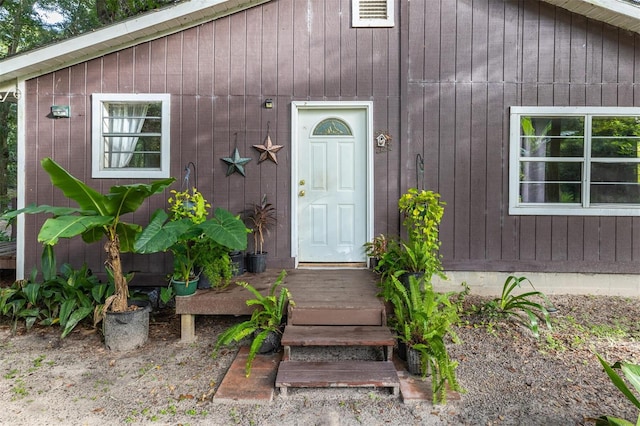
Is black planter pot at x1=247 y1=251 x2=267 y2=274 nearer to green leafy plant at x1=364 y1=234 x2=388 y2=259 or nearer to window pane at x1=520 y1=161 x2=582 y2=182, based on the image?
green leafy plant at x1=364 y1=234 x2=388 y2=259

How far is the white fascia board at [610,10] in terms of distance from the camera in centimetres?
418

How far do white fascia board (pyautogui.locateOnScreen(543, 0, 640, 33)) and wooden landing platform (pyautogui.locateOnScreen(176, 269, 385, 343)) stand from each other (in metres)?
4.15

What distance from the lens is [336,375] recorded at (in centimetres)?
260

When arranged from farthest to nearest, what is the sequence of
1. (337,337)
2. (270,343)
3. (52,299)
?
1. (52,299)
2. (270,343)
3. (337,337)

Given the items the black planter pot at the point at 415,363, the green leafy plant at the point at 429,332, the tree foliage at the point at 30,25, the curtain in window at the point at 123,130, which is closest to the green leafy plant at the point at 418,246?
the green leafy plant at the point at 429,332

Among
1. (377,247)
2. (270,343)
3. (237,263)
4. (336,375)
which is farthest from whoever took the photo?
(377,247)

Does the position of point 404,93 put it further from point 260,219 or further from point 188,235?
point 188,235

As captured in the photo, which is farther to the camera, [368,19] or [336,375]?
[368,19]

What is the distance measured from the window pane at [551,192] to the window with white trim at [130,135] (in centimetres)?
466

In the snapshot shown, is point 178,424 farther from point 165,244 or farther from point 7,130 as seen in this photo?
point 7,130

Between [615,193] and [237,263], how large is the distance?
16.0 ft

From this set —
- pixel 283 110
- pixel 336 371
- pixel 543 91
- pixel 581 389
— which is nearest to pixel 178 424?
pixel 336 371

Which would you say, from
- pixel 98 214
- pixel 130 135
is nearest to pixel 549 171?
pixel 98 214

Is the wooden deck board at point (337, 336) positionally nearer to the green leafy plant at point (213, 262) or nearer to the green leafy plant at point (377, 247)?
the green leafy plant at point (213, 262)
